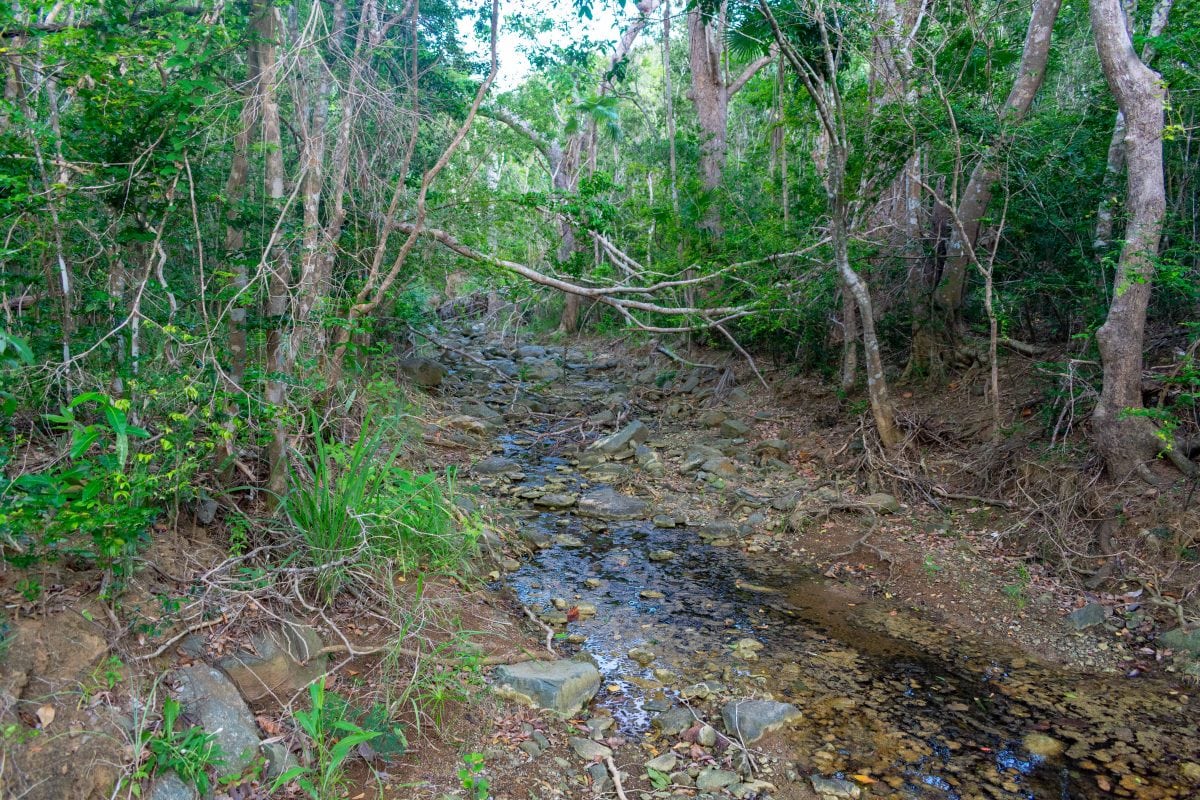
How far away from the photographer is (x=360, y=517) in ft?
13.0

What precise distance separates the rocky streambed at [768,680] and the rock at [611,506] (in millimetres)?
20

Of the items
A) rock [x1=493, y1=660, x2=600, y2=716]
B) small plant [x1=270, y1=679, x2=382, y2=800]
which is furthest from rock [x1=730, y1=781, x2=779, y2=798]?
small plant [x1=270, y1=679, x2=382, y2=800]

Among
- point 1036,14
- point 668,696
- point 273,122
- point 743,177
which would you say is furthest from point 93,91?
point 743,177

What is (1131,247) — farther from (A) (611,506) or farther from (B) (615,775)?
(B) (615,775)

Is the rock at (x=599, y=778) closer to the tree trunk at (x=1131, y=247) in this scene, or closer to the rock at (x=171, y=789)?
the rock at (x=171, y=789)

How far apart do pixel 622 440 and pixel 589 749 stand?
19.0 feet

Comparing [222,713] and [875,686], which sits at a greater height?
[222,713]

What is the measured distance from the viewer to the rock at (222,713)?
9.46ft

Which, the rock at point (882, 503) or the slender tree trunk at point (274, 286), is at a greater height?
the slender tree trunk at point (274, 286)

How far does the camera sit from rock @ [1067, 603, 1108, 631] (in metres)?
4.88

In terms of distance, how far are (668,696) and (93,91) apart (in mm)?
4149

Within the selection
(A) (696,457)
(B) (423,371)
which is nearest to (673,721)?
(A) (696,457)

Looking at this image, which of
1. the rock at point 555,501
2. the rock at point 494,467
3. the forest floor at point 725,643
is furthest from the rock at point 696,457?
the rock at point 494,467

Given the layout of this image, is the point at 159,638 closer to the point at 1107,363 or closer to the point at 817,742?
the point at 817,742
